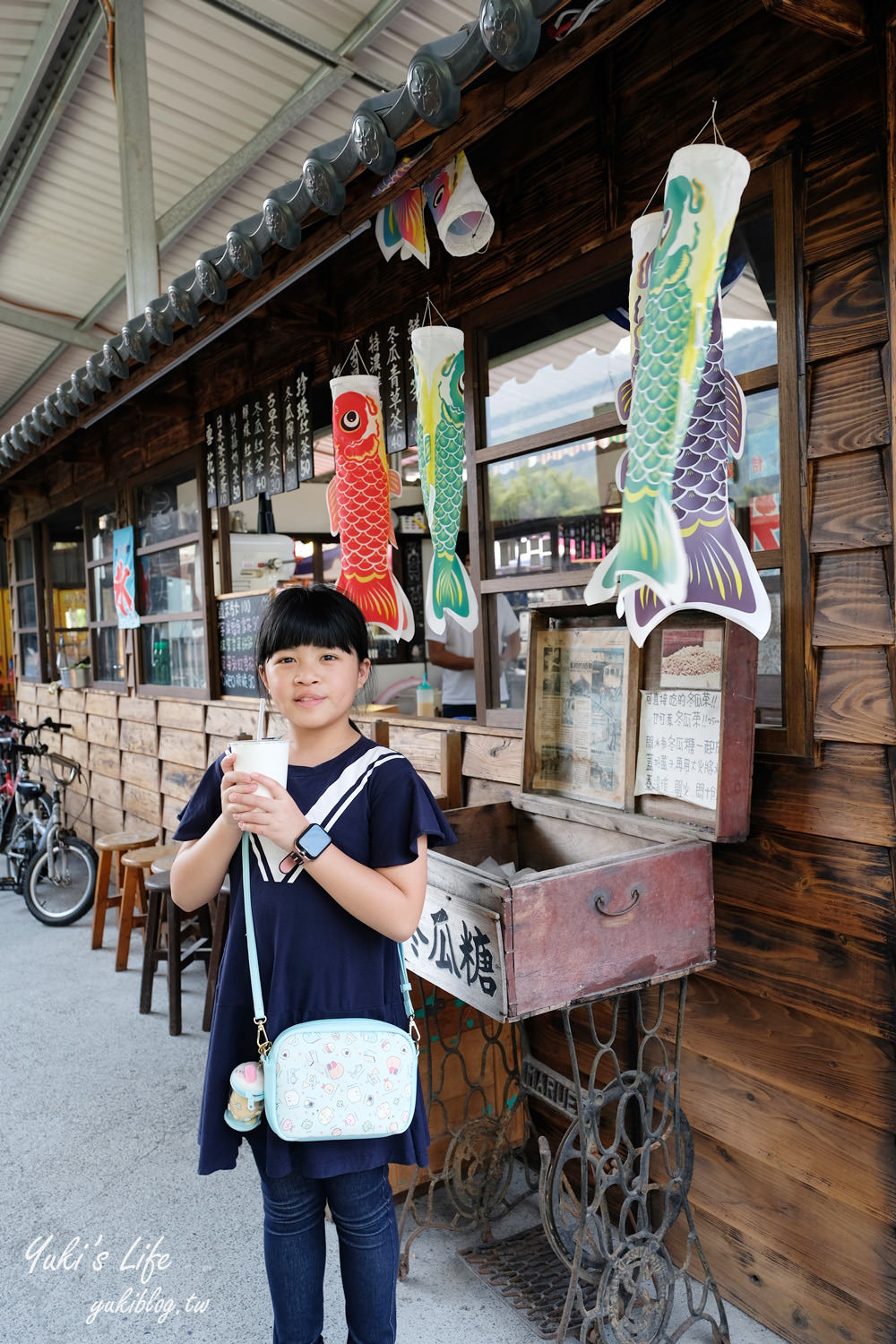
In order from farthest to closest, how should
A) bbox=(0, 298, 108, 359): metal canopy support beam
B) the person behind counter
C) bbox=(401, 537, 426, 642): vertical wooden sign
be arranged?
bbox=(401, 537, 426, 642): vertical wooden sign → bbox=(0, 298, 108, 359): metal canopy support beam → the person behind counter

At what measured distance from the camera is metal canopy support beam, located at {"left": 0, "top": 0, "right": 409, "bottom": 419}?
460 cm

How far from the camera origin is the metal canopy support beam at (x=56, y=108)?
510 centimetres

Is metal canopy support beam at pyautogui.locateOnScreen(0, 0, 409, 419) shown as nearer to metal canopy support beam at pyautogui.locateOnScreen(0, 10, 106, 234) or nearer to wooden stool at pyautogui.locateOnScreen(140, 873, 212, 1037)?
metal canopy support beam at pyautogui.locateOnScreen(0, 10, 106, 234)

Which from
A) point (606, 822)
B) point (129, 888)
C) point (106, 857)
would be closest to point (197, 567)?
point (106, 857)

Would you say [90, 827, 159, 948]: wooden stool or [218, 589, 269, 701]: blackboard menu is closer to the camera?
[218, 589, 269, 701]: blackboard menu

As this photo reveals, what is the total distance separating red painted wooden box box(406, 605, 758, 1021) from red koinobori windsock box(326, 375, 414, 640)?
88 centimetres

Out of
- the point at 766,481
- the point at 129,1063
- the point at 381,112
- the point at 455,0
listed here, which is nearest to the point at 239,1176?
the point at 129,1063

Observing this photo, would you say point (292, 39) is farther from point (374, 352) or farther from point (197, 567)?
point (197, 567)

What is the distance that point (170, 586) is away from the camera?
6281 mm

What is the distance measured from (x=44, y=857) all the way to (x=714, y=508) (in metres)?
6.08

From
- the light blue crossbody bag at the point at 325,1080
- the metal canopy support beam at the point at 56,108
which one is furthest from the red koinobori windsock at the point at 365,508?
the metal canopy support beam at the point at 56,108

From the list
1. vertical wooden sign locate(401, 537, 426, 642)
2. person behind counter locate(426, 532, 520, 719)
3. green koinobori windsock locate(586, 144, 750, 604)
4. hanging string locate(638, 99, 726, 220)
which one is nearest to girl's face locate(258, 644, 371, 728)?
green koinobori windsock locate(586, 144, 750, 604)

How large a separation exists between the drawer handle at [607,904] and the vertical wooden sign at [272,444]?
10.1 ft

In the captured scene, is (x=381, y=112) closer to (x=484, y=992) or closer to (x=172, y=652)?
(x=484, y=992)
